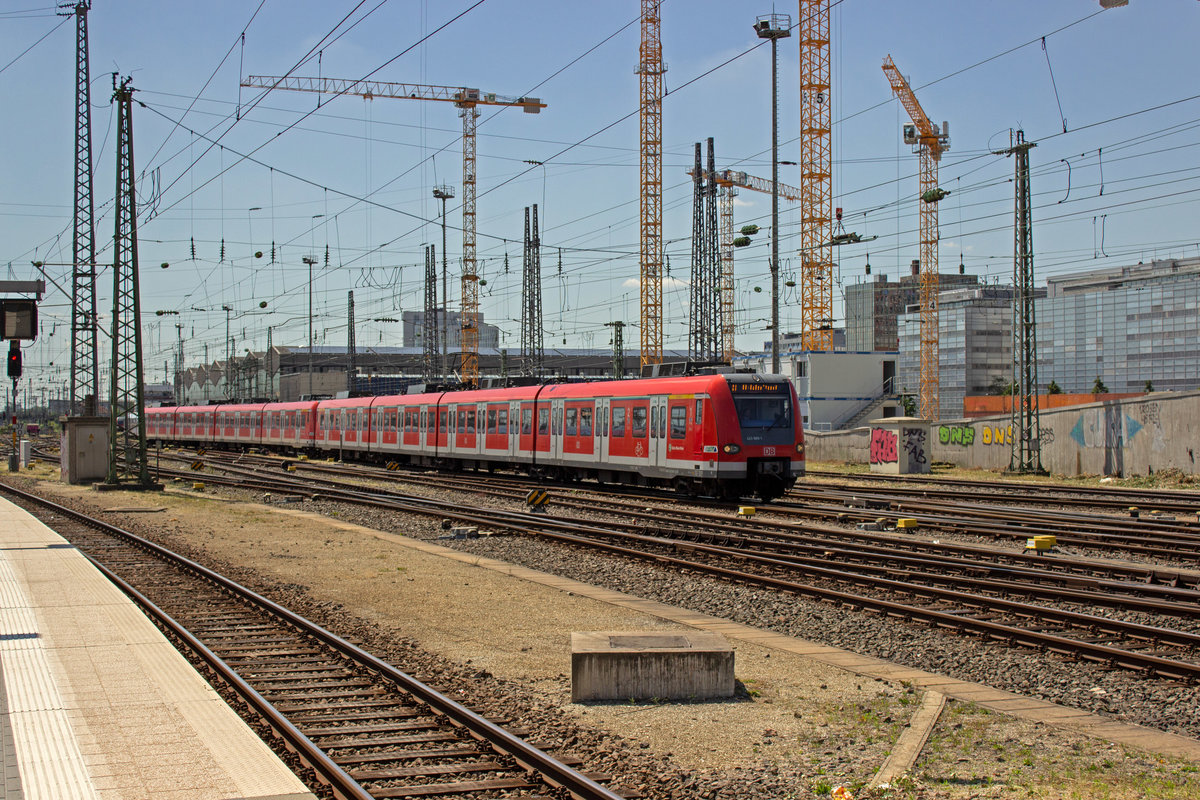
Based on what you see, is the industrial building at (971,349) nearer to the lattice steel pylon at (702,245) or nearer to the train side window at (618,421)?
the lattice steel pylon at (702,245)

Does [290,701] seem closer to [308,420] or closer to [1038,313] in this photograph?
[308,420]

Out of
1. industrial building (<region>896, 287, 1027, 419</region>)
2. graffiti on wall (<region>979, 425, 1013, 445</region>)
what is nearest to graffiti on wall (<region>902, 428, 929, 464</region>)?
graffiti on wall (<region>979, 425, 1013, 445</region>)

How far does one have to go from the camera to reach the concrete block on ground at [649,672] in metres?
8.65

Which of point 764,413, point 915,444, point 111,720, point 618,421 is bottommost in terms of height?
point 111,720

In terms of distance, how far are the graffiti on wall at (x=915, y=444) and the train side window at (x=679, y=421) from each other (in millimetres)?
14924

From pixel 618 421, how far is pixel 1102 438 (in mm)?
17015

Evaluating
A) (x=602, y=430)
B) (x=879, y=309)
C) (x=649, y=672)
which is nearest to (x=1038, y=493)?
(x=602, y=430)

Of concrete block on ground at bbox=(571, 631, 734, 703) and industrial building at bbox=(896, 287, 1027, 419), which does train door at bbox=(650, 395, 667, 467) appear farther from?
industrial building at bbox=(896, 287, 1027, 419)

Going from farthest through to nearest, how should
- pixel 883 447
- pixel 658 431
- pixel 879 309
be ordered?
pixel 879 309
pixel 883 447
pixel 658 431

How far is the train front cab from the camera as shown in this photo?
2527cm

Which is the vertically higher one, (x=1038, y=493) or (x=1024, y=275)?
(x=1024, y=275)

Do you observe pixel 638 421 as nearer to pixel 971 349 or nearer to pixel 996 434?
pixel 996 434

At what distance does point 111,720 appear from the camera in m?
7.67

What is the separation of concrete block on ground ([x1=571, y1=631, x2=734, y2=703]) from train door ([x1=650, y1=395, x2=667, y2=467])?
1862cm
